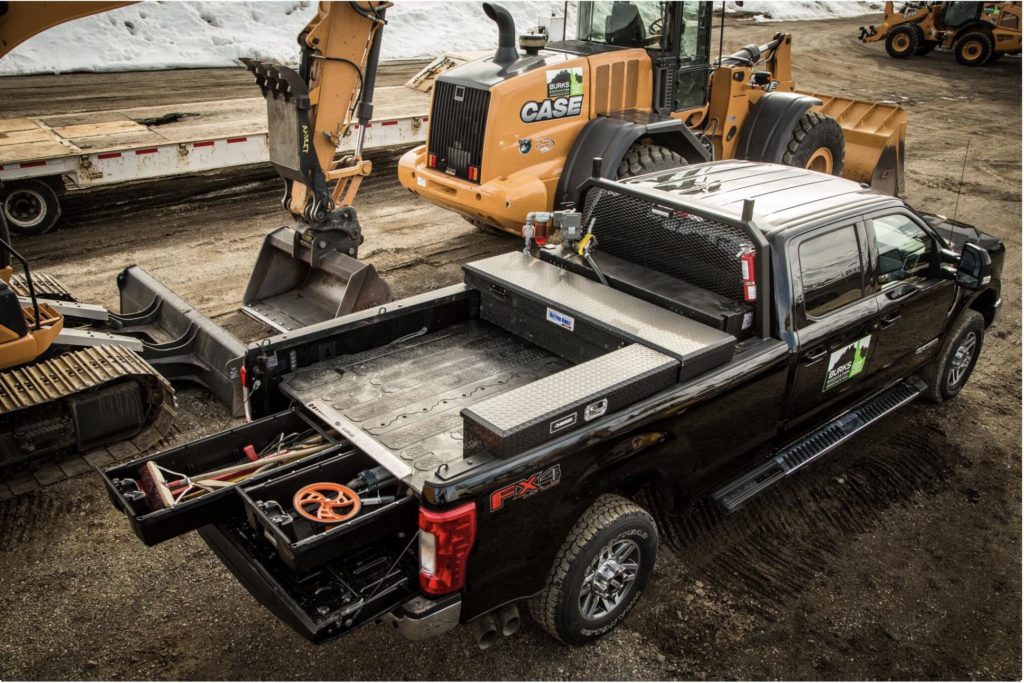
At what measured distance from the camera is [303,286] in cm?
849

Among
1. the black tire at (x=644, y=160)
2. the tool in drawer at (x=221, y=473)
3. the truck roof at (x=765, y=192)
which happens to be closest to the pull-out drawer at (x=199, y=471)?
the tool in drawer at (x=221, y=473)

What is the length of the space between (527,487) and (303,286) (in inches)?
198

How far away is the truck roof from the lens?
17.4 ft

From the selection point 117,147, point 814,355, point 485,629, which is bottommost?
point 485,629

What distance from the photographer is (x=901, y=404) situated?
6344 mm

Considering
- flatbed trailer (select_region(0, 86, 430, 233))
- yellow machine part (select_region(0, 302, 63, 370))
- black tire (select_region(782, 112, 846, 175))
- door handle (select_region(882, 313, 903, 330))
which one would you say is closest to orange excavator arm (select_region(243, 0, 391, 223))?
flatbed trailer (select_region(0, 86, 430, 233))

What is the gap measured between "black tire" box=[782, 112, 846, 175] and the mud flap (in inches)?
280

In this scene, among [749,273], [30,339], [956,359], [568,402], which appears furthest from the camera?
[956,359]

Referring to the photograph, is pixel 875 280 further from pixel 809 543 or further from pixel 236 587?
pixel 236 587

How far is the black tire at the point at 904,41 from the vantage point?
24.1 metres

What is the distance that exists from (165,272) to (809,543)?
23.4 feet

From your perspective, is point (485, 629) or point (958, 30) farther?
point (958, 30)

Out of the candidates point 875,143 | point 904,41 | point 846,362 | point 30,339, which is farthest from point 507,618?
point 904,41

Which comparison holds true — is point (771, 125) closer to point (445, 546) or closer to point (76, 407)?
point (76, 407)
